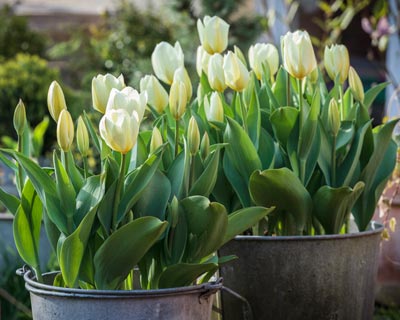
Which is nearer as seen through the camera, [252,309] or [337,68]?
[252,309]

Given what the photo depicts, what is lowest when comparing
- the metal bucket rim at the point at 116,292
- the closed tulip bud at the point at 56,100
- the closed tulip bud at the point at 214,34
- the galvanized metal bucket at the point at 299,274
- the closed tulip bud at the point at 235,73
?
the galvanized metal bucket at the point at 299,274

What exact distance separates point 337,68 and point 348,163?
23 centimetres

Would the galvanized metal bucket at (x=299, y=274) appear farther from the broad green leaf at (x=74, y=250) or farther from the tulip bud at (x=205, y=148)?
the broad green leaf at (x=74, y=250)

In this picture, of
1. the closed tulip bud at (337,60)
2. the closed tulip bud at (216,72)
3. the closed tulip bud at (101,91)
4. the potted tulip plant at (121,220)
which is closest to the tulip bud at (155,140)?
the potted tulip plant at (121,220)

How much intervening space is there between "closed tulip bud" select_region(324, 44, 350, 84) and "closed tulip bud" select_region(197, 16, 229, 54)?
0.81 feet

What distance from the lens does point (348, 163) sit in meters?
2.02

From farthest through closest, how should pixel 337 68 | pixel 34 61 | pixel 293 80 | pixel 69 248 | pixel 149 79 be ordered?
pixel 34 61
pixel 293 80
pixel 337 68
pixel 149 79
pixel 69 248

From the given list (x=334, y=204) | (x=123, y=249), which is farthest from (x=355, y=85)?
(x=123, y=249)

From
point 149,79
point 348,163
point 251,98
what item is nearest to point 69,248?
point 149,79

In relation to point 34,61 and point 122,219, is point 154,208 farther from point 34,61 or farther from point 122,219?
point 34,61

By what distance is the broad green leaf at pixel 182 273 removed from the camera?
1572mm

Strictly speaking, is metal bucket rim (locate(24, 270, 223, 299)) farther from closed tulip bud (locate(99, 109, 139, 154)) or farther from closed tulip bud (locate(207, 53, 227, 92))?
closed tulip bud (locate(207, 53, 227, 92))

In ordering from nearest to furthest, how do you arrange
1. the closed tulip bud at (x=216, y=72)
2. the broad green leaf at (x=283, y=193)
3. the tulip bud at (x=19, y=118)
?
1. the tulip bud at (x=19, y=118)
2. the broad green leaf at (x=283, y=193)
3. the closed tulip bud at (x=216, y=72)

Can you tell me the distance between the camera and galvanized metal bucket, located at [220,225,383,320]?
188 centimetres
